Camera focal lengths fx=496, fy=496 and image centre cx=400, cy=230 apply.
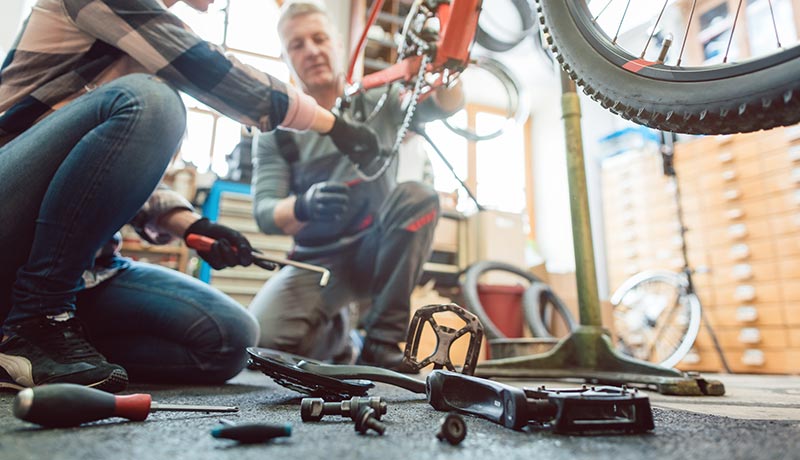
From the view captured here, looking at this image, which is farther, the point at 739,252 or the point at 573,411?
the point at 739,252

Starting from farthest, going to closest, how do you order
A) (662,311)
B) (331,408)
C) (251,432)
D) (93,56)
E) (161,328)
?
1. (662,311)
2. (161,328)
3. (93,56)
4. (331,408)
5. (251,432)

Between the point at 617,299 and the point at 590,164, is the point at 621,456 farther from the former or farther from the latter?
the point at 590,164

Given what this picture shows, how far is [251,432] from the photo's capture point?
371 mm

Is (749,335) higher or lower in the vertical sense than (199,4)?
lower

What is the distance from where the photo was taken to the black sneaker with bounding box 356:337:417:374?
1312 millimetres

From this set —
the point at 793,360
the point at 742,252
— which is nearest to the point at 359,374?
the point at 793,360

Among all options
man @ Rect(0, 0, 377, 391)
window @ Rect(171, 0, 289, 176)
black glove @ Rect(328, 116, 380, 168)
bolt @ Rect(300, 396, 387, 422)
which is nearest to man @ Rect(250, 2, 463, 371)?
black glove @ Rect(328, 116, 380, 168)

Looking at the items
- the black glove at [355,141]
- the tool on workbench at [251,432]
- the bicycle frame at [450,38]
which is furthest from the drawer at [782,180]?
the tool on workbench at [251,432]

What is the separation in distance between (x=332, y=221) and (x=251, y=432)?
3.89 ft

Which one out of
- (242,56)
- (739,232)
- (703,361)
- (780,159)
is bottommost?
(703,361)

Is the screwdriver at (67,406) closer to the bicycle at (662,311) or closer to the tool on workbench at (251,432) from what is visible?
the tool on workbench at (251,432)

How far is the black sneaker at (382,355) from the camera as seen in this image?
1.31 meters

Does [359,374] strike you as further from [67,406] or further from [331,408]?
[67,406]

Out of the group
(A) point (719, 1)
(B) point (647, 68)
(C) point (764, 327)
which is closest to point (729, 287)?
(C) point (764, 327)
